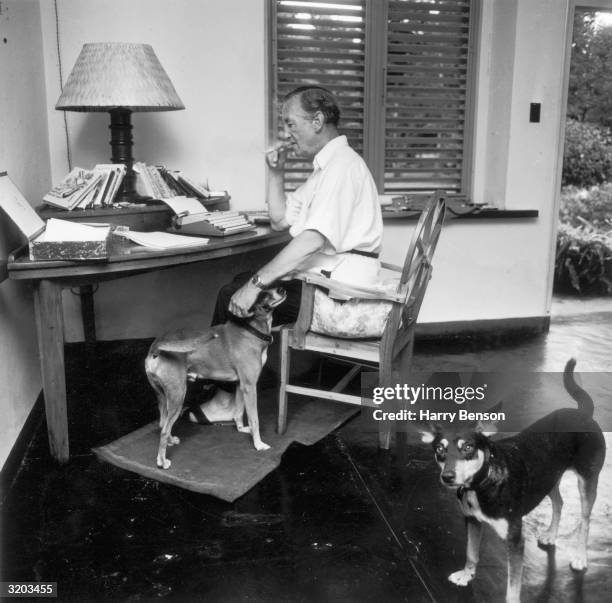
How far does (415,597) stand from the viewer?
1796 mm

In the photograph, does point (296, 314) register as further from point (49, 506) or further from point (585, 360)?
point (585, 360)

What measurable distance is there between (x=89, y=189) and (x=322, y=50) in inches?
67.9

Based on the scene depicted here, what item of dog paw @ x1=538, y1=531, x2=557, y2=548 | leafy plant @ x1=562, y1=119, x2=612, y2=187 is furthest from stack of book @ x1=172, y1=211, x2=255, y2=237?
leafy plant @ x1=562, y1=119, x2=612, y2=187

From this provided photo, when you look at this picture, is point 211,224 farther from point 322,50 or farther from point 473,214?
point 473,214

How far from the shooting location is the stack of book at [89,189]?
10.1ft

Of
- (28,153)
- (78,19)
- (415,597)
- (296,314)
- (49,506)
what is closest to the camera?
(415,597)

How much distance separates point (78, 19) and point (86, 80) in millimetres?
800

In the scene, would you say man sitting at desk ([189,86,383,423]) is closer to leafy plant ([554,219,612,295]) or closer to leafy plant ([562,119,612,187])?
leafy plant ([554,219,612,295])

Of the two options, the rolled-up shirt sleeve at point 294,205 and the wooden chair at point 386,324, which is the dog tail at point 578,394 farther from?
the rolled-up shirt sleeve at point 294,205

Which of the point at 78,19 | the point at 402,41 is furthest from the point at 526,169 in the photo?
the point at 78,19

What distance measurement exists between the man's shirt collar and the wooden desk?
58 cm

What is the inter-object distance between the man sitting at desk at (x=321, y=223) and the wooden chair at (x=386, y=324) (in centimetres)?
15

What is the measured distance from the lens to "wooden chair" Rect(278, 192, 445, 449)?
2.49 metres

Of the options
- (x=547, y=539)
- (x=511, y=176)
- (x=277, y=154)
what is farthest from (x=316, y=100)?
(x=511, y=176)
